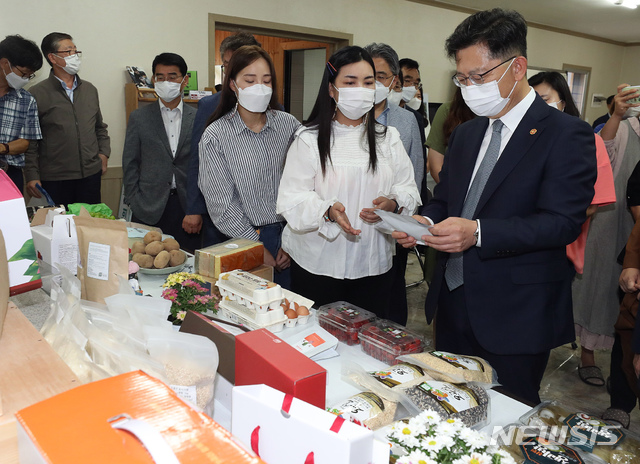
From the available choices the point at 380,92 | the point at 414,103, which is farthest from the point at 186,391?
the point at 414,103

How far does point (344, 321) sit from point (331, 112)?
38.8 inches

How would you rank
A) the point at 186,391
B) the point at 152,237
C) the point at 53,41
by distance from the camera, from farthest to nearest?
the point at 53,41
the point at 152,237
the point at 186,391

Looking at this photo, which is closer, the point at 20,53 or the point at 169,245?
the point at 169,245

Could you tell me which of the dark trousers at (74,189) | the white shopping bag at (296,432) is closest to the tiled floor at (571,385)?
Answer: the white shopping bag at (296,432)

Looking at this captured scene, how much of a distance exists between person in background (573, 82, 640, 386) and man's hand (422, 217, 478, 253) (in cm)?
189

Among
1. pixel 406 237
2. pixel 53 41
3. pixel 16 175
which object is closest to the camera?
pixel 406 237

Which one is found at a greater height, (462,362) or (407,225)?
(407,225)

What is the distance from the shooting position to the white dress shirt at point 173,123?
351cm

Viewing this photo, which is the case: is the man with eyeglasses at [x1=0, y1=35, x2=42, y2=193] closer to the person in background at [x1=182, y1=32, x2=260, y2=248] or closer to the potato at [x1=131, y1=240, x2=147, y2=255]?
the person in background at [x1=182, y1=32, x2=260, y2=248]

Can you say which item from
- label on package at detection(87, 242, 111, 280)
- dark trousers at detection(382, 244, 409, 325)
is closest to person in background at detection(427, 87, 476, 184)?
dark trousers at detection(382, 244, 409, 325)

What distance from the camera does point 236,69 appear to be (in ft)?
8.23

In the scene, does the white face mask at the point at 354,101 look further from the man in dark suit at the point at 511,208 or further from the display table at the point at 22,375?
the display table at the point at 22,375

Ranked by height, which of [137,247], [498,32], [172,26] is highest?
[172,26]

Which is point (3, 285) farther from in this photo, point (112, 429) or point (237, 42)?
point (237, 42)
